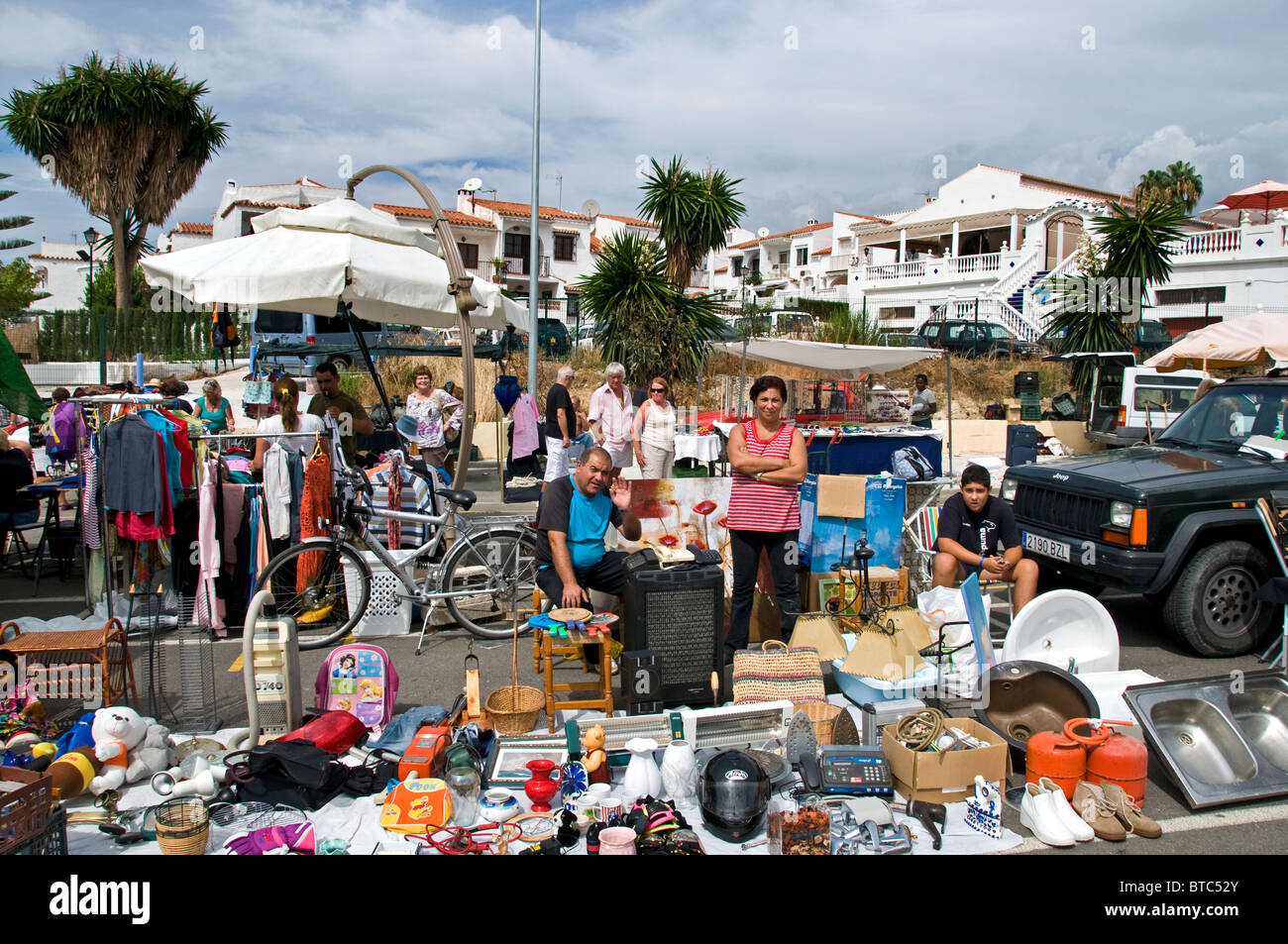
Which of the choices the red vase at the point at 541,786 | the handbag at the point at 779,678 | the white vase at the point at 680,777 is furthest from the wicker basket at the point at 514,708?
the handbag at the point at 779,678

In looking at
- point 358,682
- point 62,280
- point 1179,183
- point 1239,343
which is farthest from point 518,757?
point 62,280

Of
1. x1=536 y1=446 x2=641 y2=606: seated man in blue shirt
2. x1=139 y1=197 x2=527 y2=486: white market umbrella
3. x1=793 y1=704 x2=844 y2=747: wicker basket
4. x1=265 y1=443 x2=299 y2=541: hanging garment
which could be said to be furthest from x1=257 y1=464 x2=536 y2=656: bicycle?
x1=793 y1=704 x2=844 y2=747: wicker basket

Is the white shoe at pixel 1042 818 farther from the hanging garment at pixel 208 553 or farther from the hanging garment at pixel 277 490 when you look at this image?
the hanging garment at pixel 208 553

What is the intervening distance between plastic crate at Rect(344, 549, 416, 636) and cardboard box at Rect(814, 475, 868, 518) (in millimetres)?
3242

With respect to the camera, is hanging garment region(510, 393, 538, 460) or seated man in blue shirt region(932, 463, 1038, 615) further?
hanging garment region(510, 393, 538, 460)

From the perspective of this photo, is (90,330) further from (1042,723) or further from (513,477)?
(1042,723)

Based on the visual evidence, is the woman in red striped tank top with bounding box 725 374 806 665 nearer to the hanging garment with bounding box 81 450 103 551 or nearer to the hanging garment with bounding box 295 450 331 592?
the hanging garment with bounding box 295 450 331 592

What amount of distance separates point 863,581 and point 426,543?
10.9 feet

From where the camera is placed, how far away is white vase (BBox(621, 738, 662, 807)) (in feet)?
13.2

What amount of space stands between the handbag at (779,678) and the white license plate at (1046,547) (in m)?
2.62

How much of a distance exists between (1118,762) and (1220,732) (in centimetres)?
85

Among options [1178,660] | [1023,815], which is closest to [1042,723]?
[1023,815]

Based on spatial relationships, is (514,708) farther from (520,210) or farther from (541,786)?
(520,210)

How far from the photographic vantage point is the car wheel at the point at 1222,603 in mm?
6004
